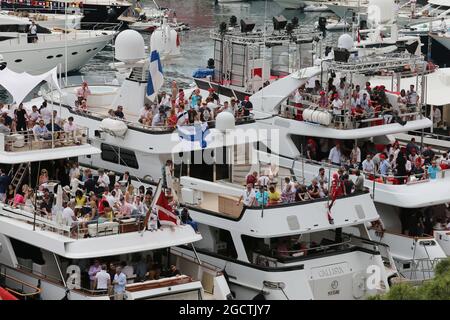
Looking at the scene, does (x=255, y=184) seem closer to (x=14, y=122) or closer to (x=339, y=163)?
(x=339, y=163)

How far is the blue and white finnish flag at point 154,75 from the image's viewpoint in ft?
130

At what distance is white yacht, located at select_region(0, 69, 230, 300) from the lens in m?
31.6

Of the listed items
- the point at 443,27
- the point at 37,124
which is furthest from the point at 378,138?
the point at 443,27

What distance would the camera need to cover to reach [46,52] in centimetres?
7175

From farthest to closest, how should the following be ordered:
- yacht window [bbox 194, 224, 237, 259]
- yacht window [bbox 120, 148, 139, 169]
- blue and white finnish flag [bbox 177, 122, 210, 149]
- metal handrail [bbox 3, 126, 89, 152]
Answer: yacht window [bbox 120, 148, 139, 169]
blue and white finnish flag [bbox 177, 122, 210, 149]
yacht window [bbox 194, 224, 237, 259]
metal handrail [bbox 3, 126, 89, 152]

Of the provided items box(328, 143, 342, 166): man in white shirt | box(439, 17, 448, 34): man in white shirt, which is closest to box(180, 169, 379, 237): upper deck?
box(328, 143, 342, 166): man in white shirt

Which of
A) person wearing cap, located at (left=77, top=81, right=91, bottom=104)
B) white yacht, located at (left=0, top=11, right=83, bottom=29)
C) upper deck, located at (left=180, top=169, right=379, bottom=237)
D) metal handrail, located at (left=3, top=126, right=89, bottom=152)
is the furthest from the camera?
white yacht, located at (left=0, top=11, right=83, bottom=29)

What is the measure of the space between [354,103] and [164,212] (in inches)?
360

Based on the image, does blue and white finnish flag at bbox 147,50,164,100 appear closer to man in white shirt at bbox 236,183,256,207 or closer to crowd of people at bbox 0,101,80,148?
crowd of people at bbox 0,101,80,148

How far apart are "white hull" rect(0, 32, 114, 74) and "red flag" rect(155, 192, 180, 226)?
1514 inches

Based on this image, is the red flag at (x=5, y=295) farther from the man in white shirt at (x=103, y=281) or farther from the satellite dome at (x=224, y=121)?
the satellite dome at (x=224, y=121)

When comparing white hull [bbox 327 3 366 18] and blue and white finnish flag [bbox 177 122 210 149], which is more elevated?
blue and white finnish flag [bbox 177 122 210 149]

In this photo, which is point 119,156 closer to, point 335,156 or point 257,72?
point 335,156

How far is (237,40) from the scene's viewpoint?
1711 inches
